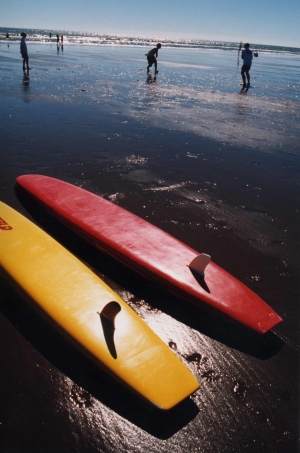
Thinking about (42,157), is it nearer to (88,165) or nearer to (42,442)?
(88,165)

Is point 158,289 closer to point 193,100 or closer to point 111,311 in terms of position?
point 111,311

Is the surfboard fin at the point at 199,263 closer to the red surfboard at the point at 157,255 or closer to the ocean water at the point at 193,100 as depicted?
the red surfboard at the point at 157,255

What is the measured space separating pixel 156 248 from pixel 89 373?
1674 millimetres

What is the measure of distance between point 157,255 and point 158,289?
400 millimetres

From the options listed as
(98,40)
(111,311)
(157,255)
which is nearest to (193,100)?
(157,255)

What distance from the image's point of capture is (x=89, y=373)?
2773mm

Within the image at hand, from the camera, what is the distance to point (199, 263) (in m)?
3.60

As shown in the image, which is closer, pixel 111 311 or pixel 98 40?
pixel 111 311

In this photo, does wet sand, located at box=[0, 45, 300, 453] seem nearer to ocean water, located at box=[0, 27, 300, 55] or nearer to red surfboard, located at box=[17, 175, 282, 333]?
red surfboard, located at box=[17, 175, 282, 333]

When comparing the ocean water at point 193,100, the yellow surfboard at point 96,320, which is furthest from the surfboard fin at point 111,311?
the ocean water at point 193,100

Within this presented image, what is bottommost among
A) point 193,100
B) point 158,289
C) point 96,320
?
point 158,289

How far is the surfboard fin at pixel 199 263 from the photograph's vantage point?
3.54m

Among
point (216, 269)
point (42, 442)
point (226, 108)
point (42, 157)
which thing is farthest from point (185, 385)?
point (226, 108)

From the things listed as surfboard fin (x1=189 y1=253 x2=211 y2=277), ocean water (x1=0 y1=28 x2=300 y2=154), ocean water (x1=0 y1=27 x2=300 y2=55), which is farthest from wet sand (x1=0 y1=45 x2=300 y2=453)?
ocean water (x1=0 y1=27 x2=300 y2=55)
